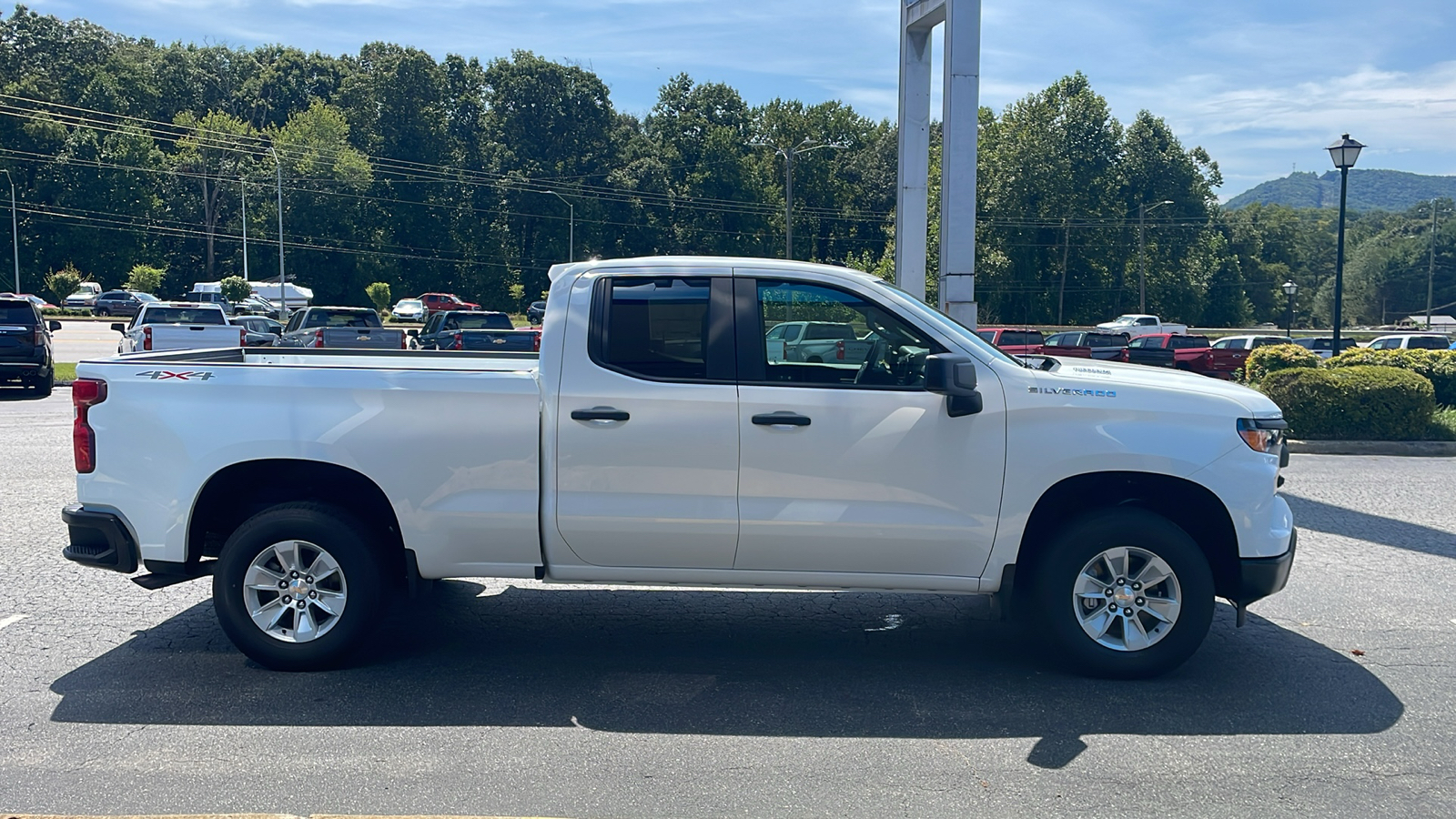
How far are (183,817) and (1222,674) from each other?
15.0 feet

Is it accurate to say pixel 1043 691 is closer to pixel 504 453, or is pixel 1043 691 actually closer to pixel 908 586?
pixel 908 586

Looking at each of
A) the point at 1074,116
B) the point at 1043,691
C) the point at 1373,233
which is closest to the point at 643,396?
the point at 1043,691

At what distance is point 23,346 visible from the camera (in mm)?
19375

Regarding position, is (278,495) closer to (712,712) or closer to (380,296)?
(712,712)

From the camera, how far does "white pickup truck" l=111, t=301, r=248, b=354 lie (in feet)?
64.7

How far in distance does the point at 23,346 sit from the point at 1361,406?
2094cm

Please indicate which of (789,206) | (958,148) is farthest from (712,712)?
(789,206)

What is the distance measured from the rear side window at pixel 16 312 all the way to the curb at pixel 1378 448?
2022 cm

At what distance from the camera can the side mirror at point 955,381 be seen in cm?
497

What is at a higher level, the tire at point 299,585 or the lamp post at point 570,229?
the lamp post at point 570,229

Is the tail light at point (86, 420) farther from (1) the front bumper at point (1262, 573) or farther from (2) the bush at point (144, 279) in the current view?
(2) the bush at point (144, 279)

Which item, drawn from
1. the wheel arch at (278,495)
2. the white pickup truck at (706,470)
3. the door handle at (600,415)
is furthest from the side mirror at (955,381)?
the wheel arch at (278,495)

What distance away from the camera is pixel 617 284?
17.9 feet

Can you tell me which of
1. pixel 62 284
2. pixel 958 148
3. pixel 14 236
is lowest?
pixel 62 284
